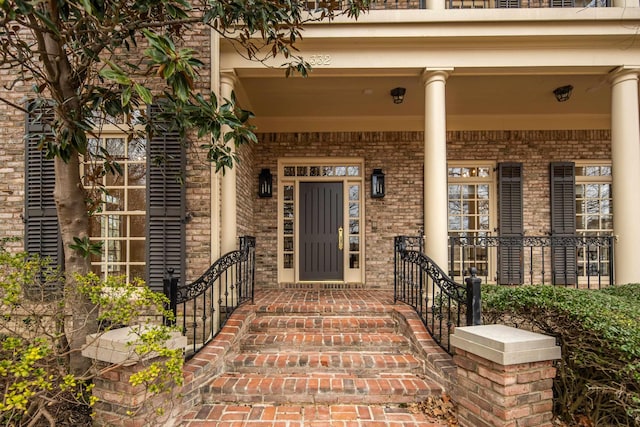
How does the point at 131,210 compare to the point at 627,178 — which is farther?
the point at 131,210

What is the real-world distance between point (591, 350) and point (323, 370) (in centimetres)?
209

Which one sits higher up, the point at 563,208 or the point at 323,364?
the point at 563,208

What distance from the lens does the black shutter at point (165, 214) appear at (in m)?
3.76

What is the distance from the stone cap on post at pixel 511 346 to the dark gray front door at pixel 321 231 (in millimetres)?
3502

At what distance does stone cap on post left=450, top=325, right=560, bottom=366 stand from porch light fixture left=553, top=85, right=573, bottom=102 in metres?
4.25

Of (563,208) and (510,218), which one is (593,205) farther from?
(510,218)

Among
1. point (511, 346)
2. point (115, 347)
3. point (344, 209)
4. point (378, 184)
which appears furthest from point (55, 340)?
point (378, 184)

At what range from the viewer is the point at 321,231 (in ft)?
18.8

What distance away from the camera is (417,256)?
3660 millimetres

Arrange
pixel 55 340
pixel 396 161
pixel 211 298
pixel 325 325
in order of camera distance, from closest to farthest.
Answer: pixel 55 340 → pixel 211 298 → pixel 325 325 → pixel 396 161

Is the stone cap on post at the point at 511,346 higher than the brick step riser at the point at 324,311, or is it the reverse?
the stone cap on post at the point at 511,346

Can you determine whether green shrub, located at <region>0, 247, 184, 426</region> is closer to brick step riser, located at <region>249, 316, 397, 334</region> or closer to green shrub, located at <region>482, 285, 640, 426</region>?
brick step riser, located at <region>249, 316, 397, 334</region>

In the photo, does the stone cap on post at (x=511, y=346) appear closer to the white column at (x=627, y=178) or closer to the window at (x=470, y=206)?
the white column at (x=627, y=178)

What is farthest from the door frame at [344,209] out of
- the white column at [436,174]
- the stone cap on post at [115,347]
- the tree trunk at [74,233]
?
the stone cap on post at [115,347]
